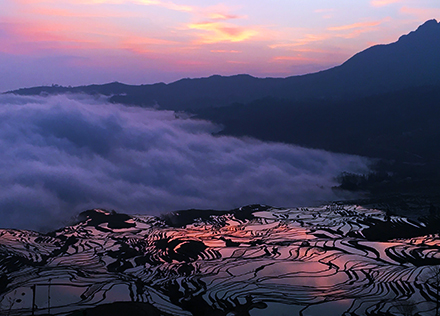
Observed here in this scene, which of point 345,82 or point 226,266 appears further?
point 345,82

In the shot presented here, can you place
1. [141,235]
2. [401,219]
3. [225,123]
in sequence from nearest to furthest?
[141,235] → [401,219] → [225,123]

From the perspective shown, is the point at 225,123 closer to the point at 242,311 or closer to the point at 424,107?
the point at 424,107

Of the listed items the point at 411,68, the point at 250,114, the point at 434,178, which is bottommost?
the point at 434,178

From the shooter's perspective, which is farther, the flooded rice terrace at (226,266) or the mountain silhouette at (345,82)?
the mountain silhouette at (345,82)

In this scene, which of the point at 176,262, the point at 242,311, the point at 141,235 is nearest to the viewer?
the point at 242,311

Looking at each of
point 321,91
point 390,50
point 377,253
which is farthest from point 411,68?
point 377,253

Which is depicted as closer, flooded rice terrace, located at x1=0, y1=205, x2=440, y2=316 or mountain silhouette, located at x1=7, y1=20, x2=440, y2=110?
flooded rice terrace, located at x1=0, y1=205, x2=440, y2=316

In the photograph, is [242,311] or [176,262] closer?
[242,311]

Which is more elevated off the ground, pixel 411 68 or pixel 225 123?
pixel 411 68
